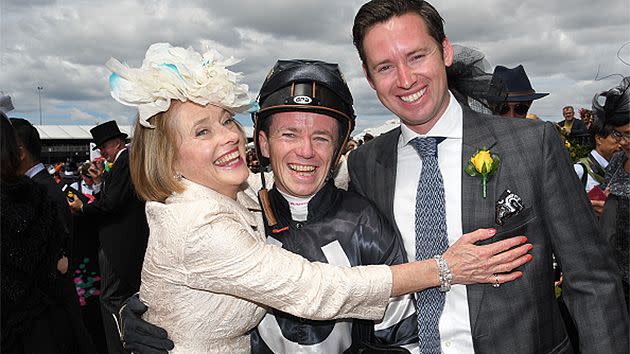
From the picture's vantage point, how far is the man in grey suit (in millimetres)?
2469

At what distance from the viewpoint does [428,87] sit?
270 centimetres

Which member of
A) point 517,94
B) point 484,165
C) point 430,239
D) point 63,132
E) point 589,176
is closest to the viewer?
point 484,165

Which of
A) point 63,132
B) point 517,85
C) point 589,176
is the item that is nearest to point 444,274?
point 517,85

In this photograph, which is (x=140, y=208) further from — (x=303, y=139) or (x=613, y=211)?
(x=613, y=211)

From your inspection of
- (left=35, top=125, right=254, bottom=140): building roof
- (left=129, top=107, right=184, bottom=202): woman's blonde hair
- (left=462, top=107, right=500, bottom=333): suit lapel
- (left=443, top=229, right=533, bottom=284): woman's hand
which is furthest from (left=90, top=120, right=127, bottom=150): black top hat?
(left=35, top=125, right=254, bottom=140): building roof

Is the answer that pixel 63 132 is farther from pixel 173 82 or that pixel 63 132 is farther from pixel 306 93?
pixel 306 93

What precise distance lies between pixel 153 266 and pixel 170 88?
31.5 inches

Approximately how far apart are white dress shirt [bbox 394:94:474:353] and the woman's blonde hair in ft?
3.47

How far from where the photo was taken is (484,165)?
2461 millimetres

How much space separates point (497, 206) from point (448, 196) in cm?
23

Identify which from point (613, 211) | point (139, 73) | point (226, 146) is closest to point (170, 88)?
point (139, 73)

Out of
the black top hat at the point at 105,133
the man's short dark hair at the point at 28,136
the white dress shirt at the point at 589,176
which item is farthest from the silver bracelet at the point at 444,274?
the black top hat at the point at 105,133

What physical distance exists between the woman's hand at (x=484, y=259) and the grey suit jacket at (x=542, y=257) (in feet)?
0.21

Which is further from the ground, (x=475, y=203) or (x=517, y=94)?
(x=517, y=94)
